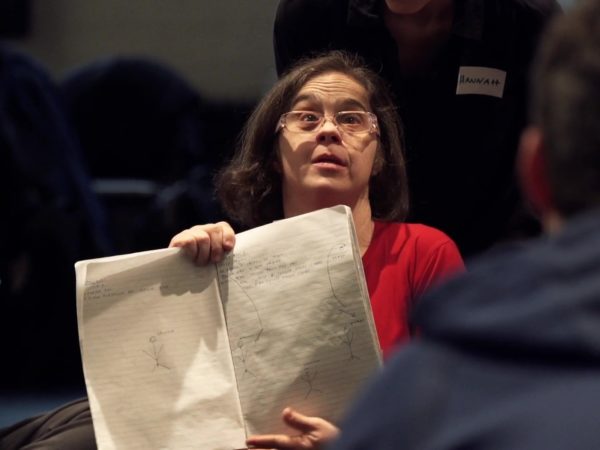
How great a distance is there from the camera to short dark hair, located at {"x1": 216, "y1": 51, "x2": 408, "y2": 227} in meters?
2.57

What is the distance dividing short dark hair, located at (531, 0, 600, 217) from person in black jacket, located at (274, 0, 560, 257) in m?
1.55

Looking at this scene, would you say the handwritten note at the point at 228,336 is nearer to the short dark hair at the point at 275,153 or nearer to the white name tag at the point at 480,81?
the short dark hair at the point at 275,153

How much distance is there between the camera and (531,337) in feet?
3.02

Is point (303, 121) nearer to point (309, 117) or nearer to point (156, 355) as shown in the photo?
point (309, 117)

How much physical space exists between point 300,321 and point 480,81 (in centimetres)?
78

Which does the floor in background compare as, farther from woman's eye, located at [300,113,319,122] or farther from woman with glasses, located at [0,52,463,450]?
woman's eye, located at [300,113,319,122]

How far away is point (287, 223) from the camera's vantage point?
2160 mm

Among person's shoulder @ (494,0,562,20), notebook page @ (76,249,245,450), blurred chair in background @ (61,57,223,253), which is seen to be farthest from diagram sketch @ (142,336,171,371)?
blurred chair in background @ (61,57,223,253)

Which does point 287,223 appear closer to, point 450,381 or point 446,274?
point 446,274

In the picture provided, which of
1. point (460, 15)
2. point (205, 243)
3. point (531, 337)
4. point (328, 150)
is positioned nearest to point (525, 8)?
point (460, 15)

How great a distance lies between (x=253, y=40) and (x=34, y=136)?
1.48m

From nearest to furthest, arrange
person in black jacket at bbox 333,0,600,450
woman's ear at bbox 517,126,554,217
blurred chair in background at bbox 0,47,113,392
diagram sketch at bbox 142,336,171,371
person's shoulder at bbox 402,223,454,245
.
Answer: person in black jacket at bbox 333,0,600,450 → woman's ear at bbox 517,126,554,217 → diagram sketch at bbox 142,336,171,371 → person's shoulder at bbox 402,223,454,245 → blurred chair in background at bbox 0,47,113,392

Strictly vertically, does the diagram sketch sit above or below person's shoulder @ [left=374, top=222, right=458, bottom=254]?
below

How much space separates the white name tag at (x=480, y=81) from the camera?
8.55 feet
